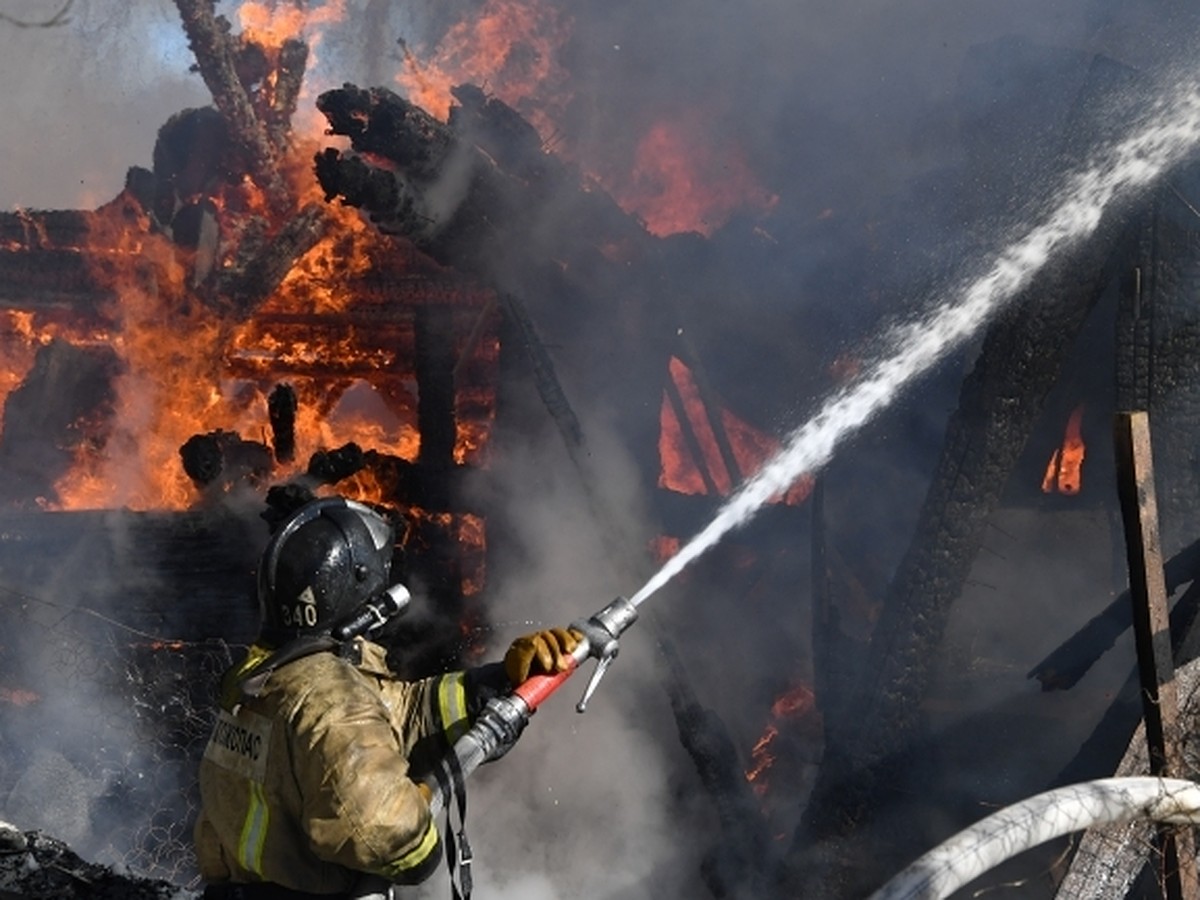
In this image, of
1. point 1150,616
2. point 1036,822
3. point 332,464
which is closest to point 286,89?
point 332,464

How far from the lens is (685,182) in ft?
35.2

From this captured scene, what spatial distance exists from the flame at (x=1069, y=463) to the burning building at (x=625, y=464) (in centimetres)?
3

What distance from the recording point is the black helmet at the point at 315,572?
12.4 ft

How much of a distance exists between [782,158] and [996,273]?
135 inches

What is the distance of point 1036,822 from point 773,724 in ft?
13.2

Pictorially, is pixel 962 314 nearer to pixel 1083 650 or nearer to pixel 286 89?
pixel 1083 650

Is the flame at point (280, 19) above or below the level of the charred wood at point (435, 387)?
above

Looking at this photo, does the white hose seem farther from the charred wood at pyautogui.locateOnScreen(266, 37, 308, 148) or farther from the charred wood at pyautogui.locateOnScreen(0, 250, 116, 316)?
the charred wood at pyautogui.locateOnScreen(266, 37, 308, 148)

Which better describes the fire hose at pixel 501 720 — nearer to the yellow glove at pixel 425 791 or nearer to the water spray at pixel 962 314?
the yellow glove at pixel 425 791

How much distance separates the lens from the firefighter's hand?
4.06m

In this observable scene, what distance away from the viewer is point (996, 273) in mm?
7383

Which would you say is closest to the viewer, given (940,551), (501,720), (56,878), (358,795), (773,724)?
(358,795)

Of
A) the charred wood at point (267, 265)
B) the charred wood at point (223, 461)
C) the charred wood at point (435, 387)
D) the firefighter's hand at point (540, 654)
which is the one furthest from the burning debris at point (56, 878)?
the charred wood at point (267, 265)

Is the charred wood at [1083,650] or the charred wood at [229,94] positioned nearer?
the charred wood at [1083,650]
